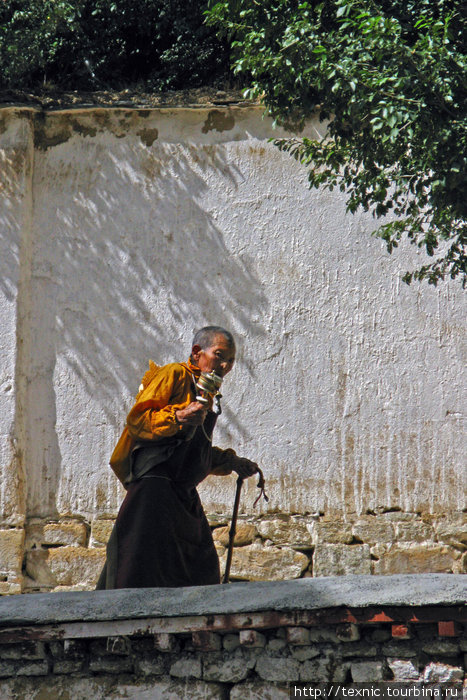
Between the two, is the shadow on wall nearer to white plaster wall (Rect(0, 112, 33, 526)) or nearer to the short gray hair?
white plaster wall (Rect(0, 112, 33, 526))

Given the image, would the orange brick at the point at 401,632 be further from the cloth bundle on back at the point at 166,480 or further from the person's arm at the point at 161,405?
the person's arm at the point at 161,405

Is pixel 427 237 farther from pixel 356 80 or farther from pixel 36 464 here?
pixel 36 464

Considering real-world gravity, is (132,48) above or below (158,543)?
above

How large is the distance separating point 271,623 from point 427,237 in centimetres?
315

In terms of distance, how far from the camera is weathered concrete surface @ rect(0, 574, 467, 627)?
4.21 metres

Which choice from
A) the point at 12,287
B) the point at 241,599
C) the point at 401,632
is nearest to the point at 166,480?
the point at 241,599

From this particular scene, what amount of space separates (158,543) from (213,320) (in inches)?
116

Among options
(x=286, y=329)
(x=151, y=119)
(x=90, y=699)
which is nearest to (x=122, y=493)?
(x=286, y=329)

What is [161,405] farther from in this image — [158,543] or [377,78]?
[377,78]

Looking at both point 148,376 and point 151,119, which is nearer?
point 148,376

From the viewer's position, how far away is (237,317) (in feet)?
27.1

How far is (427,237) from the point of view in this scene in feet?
21.7

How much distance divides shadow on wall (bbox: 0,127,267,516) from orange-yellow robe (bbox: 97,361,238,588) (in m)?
2.32

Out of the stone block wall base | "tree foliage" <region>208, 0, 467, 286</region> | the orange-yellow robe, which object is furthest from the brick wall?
the stone block wall base
